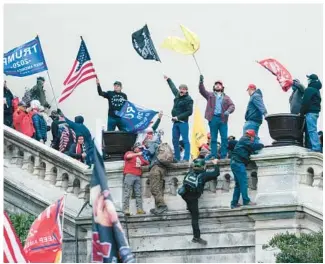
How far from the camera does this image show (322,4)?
3278 cm

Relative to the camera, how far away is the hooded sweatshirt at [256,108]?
93.2ft

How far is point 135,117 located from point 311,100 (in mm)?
3150

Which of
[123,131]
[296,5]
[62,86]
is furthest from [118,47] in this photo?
[123,131]

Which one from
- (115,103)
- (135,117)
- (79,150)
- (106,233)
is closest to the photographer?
(106,233)

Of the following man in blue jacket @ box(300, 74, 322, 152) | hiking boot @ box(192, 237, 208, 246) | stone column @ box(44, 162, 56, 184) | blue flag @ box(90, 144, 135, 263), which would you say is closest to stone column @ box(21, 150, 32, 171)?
stone column @ box(44, 162, 56, 184)

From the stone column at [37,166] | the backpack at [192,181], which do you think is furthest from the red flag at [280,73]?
the stone column at [37,166]

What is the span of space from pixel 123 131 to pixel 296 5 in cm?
512

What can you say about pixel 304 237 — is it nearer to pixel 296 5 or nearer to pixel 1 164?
pixel 1 164

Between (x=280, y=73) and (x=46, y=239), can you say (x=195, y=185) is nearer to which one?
(x=280, y=73)

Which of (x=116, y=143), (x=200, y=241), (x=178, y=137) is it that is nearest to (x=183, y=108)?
(x=178, y=137)

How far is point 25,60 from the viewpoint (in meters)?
32.9

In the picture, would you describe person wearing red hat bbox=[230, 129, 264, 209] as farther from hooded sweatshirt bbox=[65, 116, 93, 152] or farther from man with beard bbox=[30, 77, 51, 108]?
man with beard bbox=[30, 77, 51, 108]

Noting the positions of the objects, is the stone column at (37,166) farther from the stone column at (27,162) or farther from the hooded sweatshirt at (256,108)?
the hooded sweatshirt at (256,108)

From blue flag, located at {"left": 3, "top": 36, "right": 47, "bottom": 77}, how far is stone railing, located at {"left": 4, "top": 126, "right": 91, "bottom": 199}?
191cm
